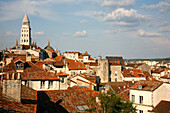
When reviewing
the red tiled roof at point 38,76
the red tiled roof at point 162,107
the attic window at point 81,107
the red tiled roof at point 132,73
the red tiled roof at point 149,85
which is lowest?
the red tiled roof at point 162,107

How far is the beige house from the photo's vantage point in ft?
100

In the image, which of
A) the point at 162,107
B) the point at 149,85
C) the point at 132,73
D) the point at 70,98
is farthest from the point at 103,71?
the point at 70,98

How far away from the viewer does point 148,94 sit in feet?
101

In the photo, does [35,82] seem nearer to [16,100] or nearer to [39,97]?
[39,97]

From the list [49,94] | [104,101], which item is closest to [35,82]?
[49,94]

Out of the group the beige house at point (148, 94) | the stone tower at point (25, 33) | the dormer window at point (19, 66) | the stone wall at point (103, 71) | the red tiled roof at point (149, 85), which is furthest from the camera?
the stone tower at point (25, 33)

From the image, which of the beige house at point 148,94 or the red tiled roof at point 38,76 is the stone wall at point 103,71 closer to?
the beige house at point 148,94

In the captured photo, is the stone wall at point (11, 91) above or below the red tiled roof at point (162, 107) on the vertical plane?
above

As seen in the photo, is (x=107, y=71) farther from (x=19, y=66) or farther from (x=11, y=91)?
(x=11, y=91)

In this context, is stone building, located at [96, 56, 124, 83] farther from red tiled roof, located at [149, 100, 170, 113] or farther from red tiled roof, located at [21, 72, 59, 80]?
red tiled roof, located at [21, 72, 59, 80]

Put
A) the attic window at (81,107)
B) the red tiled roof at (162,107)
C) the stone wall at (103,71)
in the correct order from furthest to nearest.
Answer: the stone wall at (103,71) → the red tiled roof at (162,107) → the attic window at (81,107)

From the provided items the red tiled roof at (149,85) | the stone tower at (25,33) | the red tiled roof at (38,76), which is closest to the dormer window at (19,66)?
the red tiled roof at (38,76)

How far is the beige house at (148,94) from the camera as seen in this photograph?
30484 mm

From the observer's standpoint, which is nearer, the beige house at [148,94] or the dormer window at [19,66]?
the beige house at [148,94]
